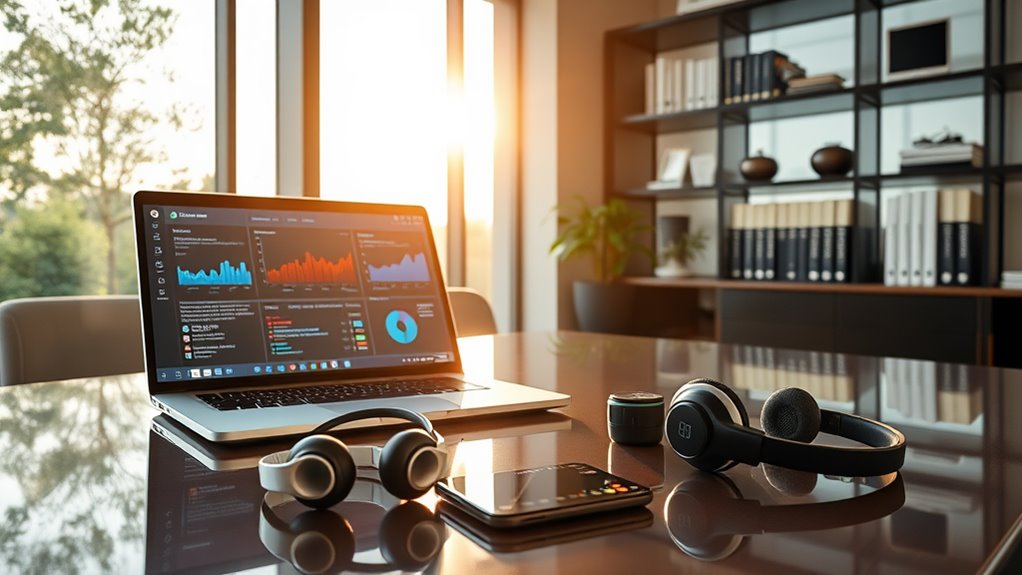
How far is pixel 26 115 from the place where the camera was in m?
2.47

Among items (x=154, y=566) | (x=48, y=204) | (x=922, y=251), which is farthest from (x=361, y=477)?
(x=922, y=251)

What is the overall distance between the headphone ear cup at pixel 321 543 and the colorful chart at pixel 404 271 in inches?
21.4

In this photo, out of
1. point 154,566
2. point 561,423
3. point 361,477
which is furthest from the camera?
point 561,423

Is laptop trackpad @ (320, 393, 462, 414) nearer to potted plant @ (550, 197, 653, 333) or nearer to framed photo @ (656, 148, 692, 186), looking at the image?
potted plant @ (550, 197, 653, 333)

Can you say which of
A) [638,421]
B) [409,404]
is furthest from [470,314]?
[638,421]

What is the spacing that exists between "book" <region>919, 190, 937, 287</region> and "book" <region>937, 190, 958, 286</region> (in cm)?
2

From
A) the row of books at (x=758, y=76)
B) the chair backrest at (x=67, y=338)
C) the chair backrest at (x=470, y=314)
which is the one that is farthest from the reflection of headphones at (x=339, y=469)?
the row of books at (x=758, y=76)

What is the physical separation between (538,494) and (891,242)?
3.19 meters

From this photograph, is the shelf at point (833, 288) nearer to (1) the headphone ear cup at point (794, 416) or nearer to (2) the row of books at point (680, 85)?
(2) the row of books at point (680, 85)

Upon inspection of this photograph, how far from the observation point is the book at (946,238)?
3104mm

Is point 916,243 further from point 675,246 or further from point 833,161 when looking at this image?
point 675,246

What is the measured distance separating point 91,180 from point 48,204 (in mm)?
151

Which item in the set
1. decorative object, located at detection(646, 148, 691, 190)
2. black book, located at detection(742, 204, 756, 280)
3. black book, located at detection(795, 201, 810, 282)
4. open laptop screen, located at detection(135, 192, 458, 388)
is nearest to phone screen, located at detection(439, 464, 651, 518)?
open laptop screen, located at detection(135, 192, 458, 388)

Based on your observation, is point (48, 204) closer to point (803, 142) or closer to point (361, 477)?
point (361, 477)
